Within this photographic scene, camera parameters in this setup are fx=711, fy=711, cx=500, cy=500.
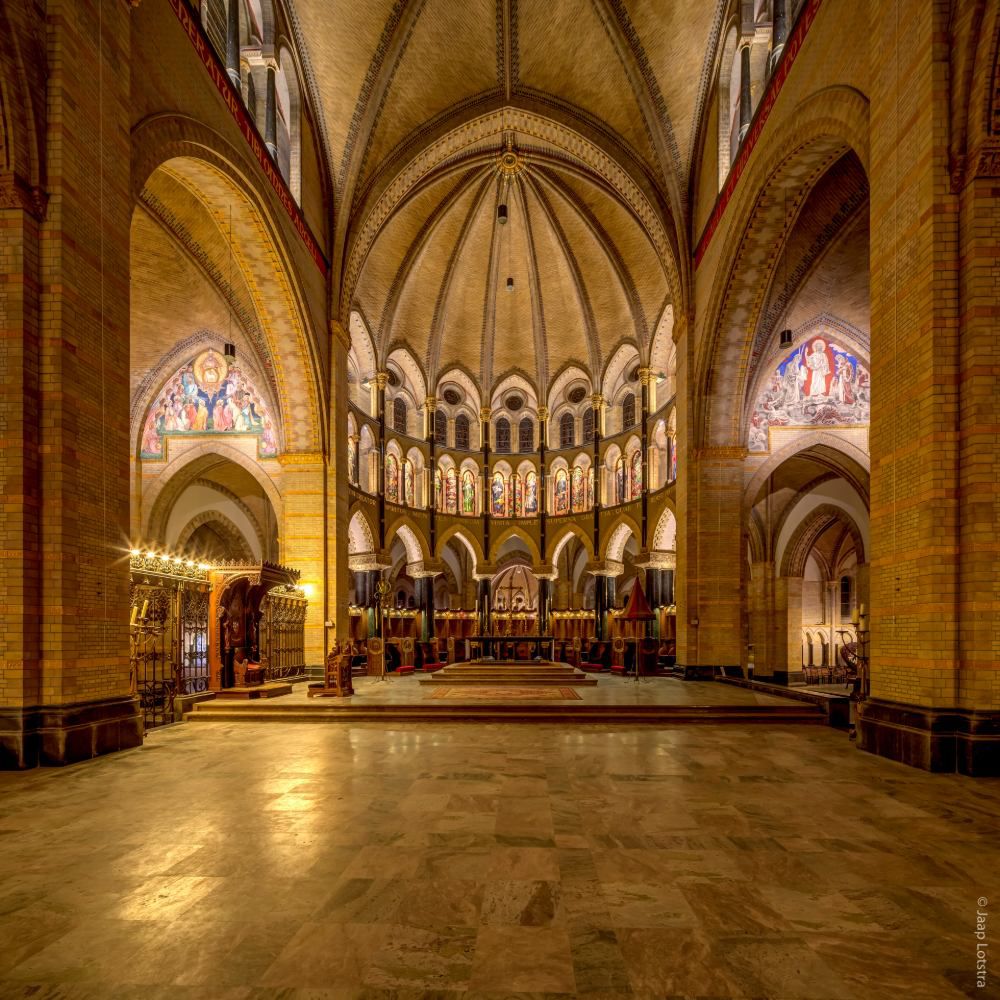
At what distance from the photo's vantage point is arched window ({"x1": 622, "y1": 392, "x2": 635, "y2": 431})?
2891 cm

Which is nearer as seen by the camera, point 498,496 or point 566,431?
point 566,431

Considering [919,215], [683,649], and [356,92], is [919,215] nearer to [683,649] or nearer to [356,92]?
[683,649]

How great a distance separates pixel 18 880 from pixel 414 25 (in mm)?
19603

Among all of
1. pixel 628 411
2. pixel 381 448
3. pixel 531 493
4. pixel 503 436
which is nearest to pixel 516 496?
pixel 531 493

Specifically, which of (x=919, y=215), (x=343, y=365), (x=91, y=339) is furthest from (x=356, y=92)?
(x=919, y=215)

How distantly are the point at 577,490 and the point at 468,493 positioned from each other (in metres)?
4.83

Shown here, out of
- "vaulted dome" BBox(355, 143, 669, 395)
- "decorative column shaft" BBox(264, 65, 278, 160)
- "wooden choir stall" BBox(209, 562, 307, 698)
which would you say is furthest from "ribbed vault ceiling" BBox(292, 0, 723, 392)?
"wooden choir stall" BBox(209, 562, 307, 698)

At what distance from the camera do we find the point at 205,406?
21938 millimetres

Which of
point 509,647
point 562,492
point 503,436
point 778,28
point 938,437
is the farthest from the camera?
point 503,436

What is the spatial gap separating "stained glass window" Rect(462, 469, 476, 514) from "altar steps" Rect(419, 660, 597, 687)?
13.1 metres

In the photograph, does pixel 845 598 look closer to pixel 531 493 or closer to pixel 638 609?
pixel 531 493

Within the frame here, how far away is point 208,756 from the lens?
26.7 feet

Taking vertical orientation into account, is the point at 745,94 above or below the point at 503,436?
above

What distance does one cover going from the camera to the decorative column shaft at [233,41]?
13.5 metres
